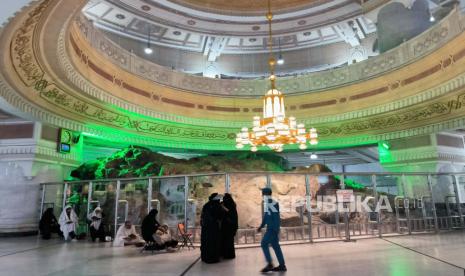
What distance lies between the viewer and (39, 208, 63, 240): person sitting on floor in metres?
8.44

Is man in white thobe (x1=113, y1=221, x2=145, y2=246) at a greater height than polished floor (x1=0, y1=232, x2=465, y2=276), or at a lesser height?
greater

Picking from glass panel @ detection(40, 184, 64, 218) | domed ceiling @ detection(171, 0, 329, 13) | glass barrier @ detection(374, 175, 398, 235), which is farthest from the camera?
domed ceiling @ detection(171, 0, 329, 13)

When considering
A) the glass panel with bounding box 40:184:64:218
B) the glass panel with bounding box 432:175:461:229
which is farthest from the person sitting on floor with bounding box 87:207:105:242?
the glass panel with bounding box 432:175:461:229

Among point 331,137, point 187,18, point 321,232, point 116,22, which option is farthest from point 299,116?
point 116,22

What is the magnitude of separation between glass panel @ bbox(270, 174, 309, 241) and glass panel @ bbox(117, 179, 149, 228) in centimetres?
323

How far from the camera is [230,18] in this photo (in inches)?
524

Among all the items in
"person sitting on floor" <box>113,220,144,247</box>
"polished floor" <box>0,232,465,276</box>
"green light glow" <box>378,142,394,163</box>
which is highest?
"green light glow" <box>378,142,394,163</box>

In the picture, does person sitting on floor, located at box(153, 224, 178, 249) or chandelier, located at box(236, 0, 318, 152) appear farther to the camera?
chandelier, located at box(236, 0, 318, 152)

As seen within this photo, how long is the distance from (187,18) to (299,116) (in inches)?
249

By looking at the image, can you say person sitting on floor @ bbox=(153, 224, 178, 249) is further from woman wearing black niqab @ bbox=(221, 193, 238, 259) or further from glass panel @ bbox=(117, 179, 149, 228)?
glass panel @ bbox=(117, 179, 149, 228)

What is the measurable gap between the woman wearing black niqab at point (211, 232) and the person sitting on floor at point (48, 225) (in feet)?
18.4

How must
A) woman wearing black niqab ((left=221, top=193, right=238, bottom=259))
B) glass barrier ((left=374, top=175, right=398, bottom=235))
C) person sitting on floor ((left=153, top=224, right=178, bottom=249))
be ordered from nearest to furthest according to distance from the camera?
woman wearing black niqab ((left=221, top=193, right=238, bottom=259)) → person sitting on floor ((left=153, top=224, right=178, bottom=249)) → glass barrier ((left=374, top=175, right=398, bottom=235))

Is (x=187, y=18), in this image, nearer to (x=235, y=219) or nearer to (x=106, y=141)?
(x=106, y=141)

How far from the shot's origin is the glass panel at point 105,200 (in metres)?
8.35
